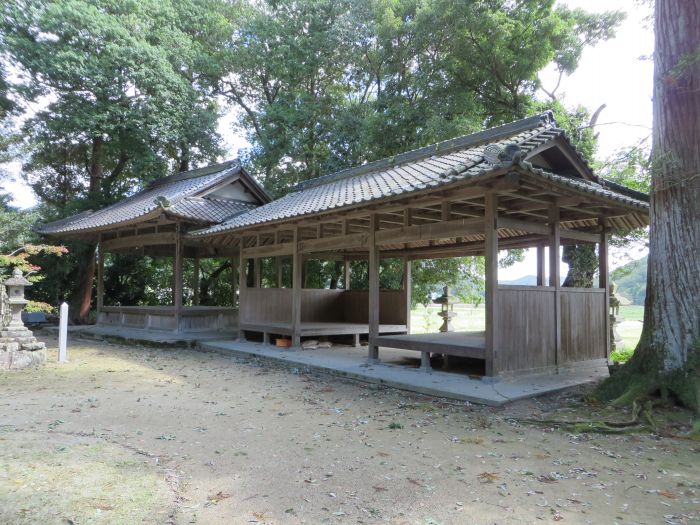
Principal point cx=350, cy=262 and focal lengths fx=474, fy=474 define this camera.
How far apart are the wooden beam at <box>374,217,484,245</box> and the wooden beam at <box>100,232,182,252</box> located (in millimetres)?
7324

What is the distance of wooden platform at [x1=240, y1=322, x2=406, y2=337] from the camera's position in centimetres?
1108

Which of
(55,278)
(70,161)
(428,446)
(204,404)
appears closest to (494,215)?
(428,446)

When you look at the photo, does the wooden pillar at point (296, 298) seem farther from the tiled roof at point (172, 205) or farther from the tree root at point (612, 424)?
the tree root at point (612, 424)

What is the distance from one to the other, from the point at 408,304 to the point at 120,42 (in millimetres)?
13986

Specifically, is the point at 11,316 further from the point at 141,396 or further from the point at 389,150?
the point at 389,150

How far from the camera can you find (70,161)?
2047 centimetres

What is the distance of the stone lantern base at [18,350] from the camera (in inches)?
354

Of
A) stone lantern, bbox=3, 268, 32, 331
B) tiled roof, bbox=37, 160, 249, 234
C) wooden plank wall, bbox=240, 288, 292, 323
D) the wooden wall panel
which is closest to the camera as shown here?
stone lantern, bbox=3, 268, 32, 331

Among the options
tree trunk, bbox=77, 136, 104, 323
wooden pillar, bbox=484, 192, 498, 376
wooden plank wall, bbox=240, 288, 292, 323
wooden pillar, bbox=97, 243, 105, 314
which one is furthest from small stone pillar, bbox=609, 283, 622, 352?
tree trunk, bbox=77, 136, 104, 323

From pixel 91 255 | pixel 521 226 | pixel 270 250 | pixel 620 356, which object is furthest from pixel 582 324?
pixel 91 255

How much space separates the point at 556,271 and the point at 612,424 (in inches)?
116

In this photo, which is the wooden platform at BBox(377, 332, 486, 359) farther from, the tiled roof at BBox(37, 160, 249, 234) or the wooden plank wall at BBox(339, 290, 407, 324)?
the tiled roof at BBox(37, 160, 249, 234)

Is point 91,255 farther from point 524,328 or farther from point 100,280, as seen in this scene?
point 524,328

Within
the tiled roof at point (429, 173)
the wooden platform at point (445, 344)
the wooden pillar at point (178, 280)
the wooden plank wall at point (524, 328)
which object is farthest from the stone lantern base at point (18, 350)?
the wooden plank wall at point (524, 328)
